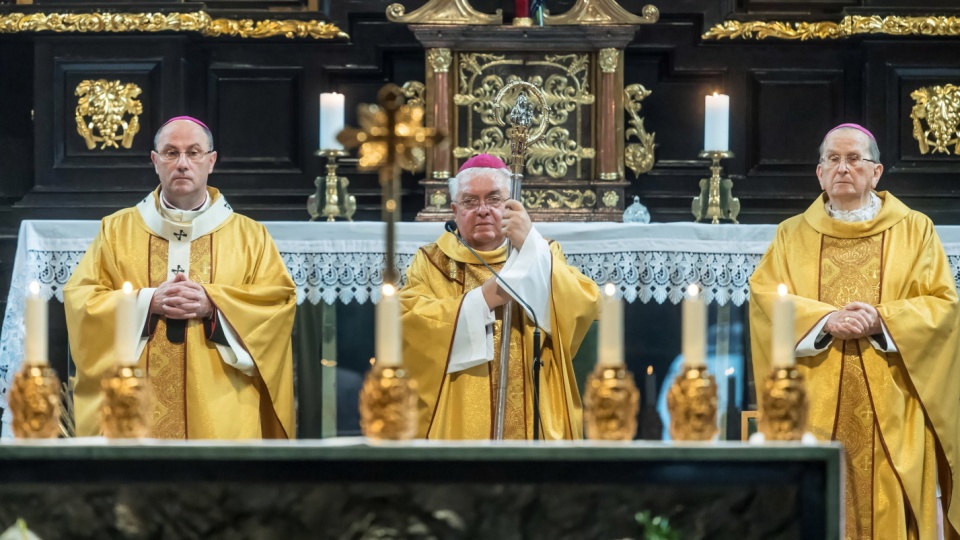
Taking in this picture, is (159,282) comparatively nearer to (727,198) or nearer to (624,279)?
(624,279)

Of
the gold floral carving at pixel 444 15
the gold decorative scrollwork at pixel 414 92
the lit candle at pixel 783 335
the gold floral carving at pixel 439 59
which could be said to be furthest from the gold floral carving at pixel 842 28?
the lit candle at pixel 783 335

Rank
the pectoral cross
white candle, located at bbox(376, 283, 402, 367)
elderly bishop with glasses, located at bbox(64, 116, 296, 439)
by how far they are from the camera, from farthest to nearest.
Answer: elderly bishop with glasses, located at bbox(64, 116, 296, 439)
the pectoral cross
white candle, located at bbox(376, 283, 402, 367)

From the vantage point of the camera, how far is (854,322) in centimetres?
591

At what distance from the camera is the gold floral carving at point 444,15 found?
741cm

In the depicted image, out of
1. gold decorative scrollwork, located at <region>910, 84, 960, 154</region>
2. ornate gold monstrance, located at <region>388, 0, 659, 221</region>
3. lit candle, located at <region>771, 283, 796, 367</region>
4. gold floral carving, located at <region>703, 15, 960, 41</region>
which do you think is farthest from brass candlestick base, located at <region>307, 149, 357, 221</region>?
lit candle, located at <region>771, 283, 796, 367</region>

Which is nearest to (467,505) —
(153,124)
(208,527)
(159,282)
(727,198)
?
(208,527)

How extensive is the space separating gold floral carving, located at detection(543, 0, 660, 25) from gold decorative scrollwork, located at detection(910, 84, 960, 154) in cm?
141

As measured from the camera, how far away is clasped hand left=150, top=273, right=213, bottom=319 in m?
5.93

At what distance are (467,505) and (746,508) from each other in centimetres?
61

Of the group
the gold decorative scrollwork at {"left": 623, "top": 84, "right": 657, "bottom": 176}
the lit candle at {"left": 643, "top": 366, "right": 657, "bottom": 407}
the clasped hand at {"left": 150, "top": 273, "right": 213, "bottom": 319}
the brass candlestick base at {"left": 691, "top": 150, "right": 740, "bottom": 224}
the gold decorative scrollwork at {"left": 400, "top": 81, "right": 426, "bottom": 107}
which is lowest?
the lit candle at {"left": 643, "top": 366, "right": 657, "bottom": 407}

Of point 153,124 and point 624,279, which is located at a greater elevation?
point 153,124

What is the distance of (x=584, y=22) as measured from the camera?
7406 millimetres

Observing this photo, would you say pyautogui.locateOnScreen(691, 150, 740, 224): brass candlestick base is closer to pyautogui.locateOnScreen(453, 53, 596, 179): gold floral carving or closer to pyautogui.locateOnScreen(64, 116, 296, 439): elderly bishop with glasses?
pyautogui.locateOnScreen(453, 53, 596, 179): gold floral carving

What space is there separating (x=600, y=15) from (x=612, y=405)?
13.5 ft
